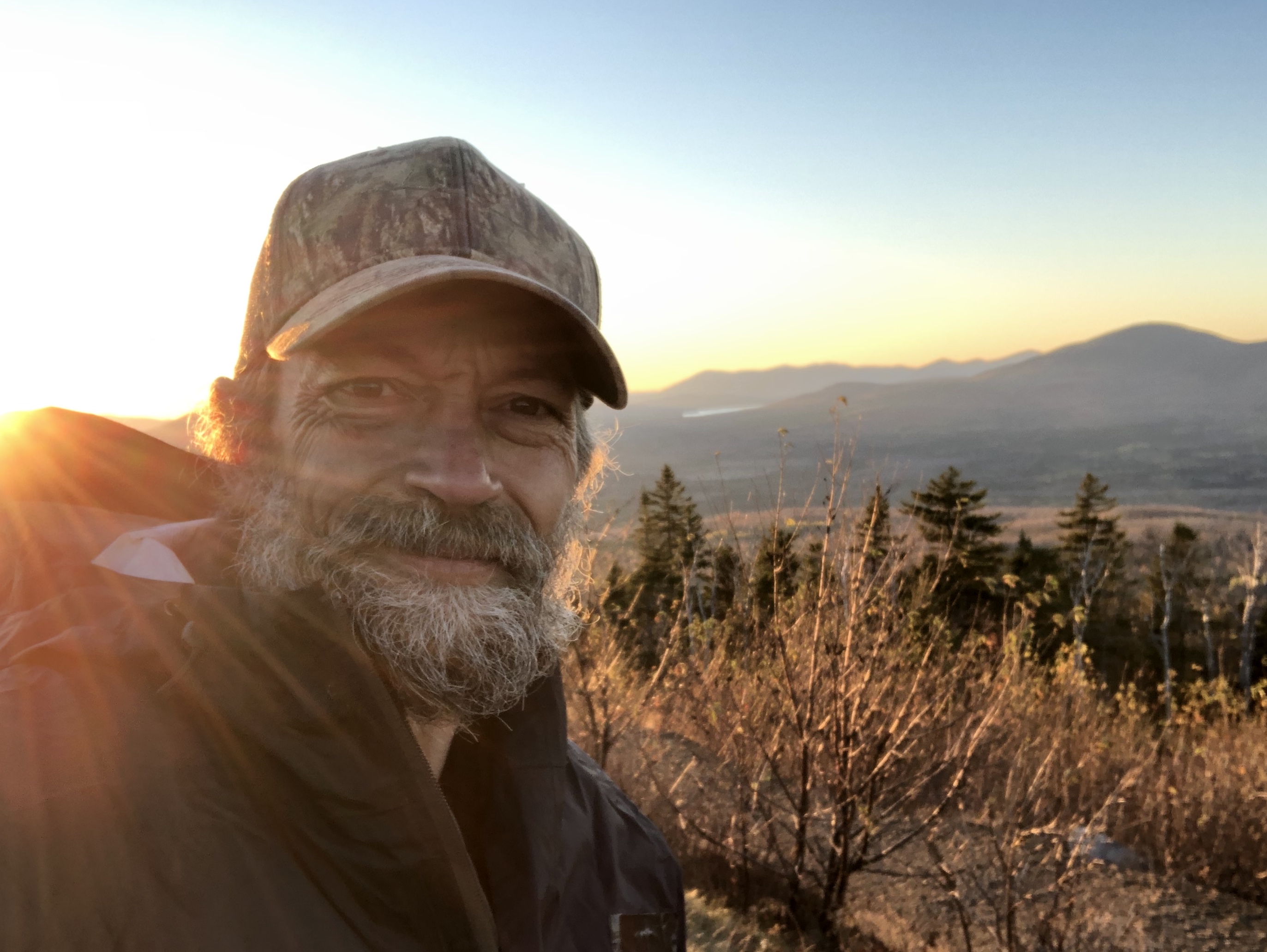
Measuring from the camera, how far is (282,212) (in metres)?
1.43

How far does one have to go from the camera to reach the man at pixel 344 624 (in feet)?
2.86

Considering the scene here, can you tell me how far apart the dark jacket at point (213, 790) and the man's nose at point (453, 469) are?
1.06 ft

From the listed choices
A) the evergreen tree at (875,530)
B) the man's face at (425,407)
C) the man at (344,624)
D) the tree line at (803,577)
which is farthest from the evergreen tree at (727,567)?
the man's face at (425,407)

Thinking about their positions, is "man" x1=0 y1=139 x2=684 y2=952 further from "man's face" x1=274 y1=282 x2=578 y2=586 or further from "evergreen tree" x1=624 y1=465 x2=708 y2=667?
"evergreen tree" x1=624 y1=465 x2=708 y2=667

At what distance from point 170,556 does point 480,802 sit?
77 centimetres

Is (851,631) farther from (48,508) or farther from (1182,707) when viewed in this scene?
(1182,707)

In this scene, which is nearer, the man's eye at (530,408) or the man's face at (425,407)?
the man's face at (425,407)

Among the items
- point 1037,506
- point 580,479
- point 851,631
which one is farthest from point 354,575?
point 1037,506

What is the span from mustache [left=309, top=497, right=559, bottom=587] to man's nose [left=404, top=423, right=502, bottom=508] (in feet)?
0.09

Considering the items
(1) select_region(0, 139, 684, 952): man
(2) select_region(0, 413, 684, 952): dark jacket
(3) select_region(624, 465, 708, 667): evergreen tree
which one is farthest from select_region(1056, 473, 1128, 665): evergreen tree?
(2) select_region(0, 413, 684, 952): dark jacket

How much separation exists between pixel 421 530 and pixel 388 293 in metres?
0.41

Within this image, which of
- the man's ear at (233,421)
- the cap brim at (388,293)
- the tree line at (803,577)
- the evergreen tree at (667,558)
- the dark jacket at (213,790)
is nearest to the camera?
the dark jacket at (213,790)

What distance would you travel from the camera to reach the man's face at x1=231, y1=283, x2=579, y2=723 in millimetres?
1291

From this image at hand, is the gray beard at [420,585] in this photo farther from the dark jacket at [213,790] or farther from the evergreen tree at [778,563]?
the evergreen tree at [778,563]
